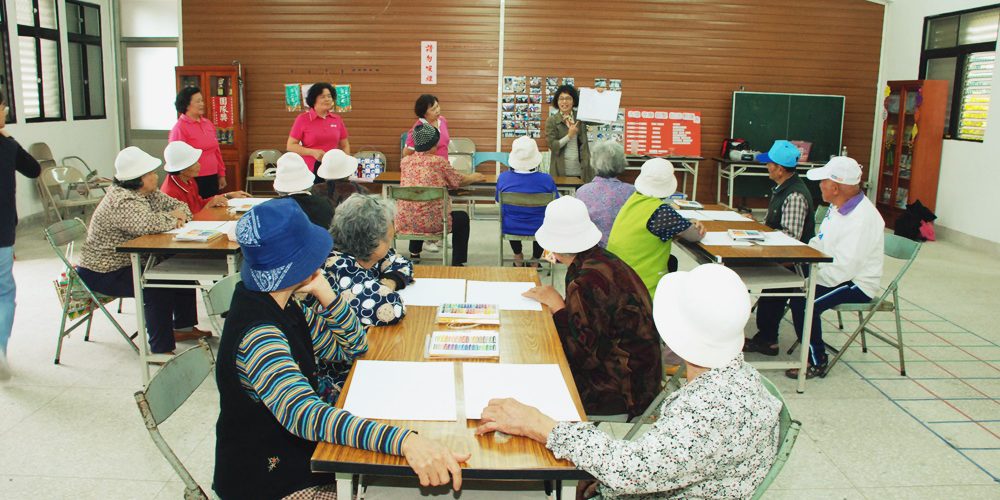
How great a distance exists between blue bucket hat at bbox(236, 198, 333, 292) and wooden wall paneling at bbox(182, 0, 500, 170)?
8.34m

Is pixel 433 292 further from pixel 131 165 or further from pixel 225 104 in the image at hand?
pixel 225 104

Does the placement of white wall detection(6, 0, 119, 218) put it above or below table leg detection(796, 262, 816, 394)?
above

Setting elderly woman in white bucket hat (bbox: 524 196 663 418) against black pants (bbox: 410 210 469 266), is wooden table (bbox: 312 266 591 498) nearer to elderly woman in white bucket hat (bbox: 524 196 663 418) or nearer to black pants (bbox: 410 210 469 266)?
elderly woman in white bucket hat (bbox: 524 196 663 418)

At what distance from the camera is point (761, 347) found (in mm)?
4902

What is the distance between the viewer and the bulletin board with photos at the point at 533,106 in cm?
998

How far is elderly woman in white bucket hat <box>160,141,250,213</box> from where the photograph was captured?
5.02 meters

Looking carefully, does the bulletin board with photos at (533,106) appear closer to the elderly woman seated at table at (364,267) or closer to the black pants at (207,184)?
the black pants at (207,184)

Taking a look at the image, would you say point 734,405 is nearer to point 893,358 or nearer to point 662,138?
point 893,358

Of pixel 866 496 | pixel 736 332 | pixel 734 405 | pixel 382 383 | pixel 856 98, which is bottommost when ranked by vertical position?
pixel 866 496

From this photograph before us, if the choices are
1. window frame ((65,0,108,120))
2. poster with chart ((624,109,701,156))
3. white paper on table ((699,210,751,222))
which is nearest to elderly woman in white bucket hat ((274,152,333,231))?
white paper on table ((699,210,751,222))

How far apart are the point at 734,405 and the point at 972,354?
4368mm

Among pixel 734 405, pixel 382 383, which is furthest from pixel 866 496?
pixel 382 383

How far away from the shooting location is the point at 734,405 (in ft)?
5.57

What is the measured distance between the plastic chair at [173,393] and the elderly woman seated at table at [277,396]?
16 centimetres
